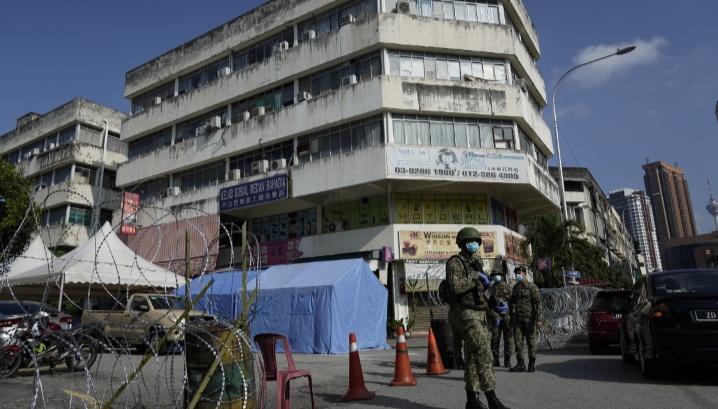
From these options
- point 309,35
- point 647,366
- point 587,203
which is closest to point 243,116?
point 309,35

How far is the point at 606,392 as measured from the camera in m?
6.31

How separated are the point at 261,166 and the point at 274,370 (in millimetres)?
21315

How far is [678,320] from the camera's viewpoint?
6.41m

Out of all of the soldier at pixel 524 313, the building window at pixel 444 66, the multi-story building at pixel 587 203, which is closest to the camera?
the soldier at pixel 524 313

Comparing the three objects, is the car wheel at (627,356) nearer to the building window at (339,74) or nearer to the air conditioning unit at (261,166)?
the building window at (339,74)

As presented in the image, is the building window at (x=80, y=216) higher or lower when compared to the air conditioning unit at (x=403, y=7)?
lower

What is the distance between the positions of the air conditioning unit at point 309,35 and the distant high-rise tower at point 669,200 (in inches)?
5574

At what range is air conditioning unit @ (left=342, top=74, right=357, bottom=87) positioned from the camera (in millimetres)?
24656

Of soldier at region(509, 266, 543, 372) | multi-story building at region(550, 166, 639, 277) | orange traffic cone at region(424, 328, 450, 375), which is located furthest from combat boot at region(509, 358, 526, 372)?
multi-story building at region(550, 166, 639, 277)

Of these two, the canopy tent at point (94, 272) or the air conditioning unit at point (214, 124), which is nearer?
the canopy tent at point (94, 272)

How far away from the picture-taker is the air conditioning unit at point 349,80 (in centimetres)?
2466

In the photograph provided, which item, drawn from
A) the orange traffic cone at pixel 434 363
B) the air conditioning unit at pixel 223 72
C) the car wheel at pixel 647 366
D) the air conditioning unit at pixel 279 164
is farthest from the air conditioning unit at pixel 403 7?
the car wheel at pixel 647 366

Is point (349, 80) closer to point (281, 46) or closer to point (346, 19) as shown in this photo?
point (346, 19)

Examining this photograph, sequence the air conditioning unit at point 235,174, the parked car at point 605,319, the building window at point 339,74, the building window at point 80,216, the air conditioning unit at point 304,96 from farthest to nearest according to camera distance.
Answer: the building window at point 80,216 < the air conditioning unit at point 235,174 < the air conditioning unit at point 304,96 < the building window at point 339,74 < the parked car at point 605,319
